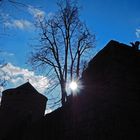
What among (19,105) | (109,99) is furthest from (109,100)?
(19,105)

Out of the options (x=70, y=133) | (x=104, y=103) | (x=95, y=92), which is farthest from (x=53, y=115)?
(x=104, y=103)

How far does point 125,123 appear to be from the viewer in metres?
5.66

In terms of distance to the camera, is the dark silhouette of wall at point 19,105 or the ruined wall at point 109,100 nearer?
the ruined wall at point 109,100

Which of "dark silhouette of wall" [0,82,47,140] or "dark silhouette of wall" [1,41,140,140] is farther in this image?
"dark silhouette of wall" [0,82,47,140]

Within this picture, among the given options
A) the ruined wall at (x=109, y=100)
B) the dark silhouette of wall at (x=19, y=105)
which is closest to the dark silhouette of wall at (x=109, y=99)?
the ruined wall at (x=109, y=100)

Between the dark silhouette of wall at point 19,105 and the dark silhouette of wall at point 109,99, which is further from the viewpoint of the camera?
the dark silhouette of wall at point 19,105

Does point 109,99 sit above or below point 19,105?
above

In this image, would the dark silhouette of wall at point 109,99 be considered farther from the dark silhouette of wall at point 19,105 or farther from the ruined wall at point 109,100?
the dark silhouette of wall at point 19,105

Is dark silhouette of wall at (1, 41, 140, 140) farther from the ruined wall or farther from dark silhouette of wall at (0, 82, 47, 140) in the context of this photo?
dark silhouette of wall at (0, 82, 47, 140)

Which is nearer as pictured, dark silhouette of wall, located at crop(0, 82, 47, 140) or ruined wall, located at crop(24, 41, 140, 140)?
ruined wall, located at crop(24, 41, 140, 140)

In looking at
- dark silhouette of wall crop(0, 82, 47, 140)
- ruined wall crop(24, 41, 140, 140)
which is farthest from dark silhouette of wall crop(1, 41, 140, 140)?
dark silhouette of wall crop(0, 82, 47, 140)

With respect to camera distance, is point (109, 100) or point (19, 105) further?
point (19, 105)

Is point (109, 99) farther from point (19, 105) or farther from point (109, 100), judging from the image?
point (19, 105)

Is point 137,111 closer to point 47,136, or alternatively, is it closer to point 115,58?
point 115,58
